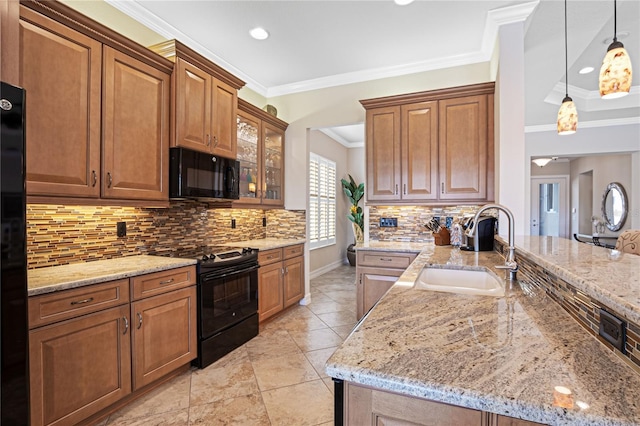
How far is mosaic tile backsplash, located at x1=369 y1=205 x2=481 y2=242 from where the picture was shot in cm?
353

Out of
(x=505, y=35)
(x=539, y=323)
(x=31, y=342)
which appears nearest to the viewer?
(x=539, y=323)

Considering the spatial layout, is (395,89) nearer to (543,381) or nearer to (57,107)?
(57,107)

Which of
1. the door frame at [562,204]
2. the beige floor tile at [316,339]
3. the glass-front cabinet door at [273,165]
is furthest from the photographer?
the door frame at [562,204]

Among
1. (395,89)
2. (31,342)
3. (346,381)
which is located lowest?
(31,342)


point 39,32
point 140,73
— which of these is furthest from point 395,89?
point 39,32

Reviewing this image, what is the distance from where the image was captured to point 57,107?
180 cm

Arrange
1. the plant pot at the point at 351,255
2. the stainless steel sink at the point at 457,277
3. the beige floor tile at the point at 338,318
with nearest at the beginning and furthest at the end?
the stainless steel sink at the point at 457,277, the beige floor tile at the point at 338,318, the plant pot at the point at 351,255

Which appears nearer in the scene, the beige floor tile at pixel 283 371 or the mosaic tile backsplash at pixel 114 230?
the mosaic tile backsplash at pixel 114 230

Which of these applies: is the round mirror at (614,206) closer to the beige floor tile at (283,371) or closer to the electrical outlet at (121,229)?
the beige floor tile at (283,371)

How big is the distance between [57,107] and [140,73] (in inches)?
25.8

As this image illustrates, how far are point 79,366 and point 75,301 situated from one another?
0.36 metres

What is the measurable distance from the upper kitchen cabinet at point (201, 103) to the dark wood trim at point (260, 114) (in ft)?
0.86

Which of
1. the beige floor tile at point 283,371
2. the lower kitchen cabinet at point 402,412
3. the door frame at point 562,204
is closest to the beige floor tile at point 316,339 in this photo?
the beige floor tile at point 283,371

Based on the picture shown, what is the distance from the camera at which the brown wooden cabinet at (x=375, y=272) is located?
3.08 metres
